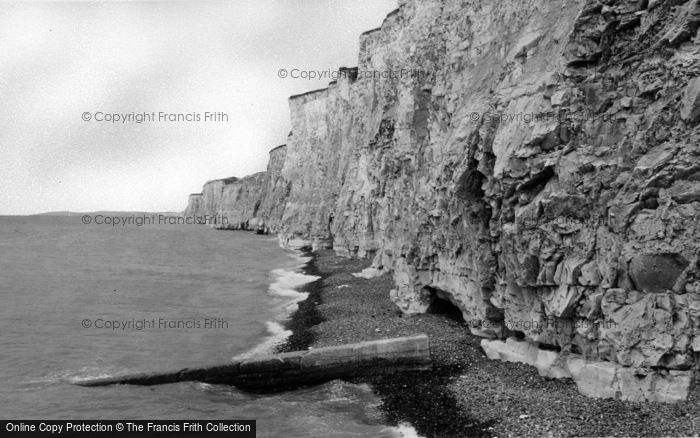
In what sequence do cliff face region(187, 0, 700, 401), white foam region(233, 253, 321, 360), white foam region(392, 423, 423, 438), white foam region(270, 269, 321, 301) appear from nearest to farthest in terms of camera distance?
1. cliff face region(187, 0, 700, 401)
2. white foam region(392, 423, 423, 438)
3. white foam region(233, 253, 321, 360)
4. white foam region(270, 269, 321, 301)

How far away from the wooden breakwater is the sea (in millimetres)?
368

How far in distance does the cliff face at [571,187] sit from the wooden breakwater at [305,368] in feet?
9.40

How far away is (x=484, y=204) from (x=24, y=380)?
15234 mm

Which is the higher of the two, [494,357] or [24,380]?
[494,357]

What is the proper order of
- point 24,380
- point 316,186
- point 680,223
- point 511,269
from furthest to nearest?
point 316,186
point 24,380
point 511,269
point 680,223

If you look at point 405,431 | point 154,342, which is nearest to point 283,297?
point 154,342

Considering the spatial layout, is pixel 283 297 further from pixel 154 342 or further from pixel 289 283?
pixel 154 342

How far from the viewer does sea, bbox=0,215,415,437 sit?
12.9 m

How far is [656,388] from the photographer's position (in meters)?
10.0

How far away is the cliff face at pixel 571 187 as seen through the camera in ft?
33.8

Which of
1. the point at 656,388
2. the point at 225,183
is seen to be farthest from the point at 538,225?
the point at 225,183

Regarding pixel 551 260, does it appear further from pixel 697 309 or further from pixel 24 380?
pixel 24 380

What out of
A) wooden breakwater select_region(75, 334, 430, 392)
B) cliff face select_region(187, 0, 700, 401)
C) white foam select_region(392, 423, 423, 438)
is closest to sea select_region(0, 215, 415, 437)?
white foam select_region(392, 423, 423, 438)

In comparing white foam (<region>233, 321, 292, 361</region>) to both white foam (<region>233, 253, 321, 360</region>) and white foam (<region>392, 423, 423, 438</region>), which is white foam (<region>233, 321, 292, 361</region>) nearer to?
white foam (<region>233, 253, 321, 360</region>)
